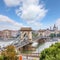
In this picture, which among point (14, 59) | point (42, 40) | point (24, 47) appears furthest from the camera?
point (42, 40)

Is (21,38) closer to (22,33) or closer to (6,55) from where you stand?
(22,33)

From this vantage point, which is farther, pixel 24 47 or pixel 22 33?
pixel 22 33

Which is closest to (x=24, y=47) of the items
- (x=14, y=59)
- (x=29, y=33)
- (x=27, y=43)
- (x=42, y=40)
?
(x=27, y=43)

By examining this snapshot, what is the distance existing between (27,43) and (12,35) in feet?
108

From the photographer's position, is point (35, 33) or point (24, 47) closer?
point (24, 47)

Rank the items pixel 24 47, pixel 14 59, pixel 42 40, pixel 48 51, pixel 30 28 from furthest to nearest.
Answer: pixel 42 40 < pixel 30 28 < pixel 24 47 < pixel 14 59 < pixel 48 51

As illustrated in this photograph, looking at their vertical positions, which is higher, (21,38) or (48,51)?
(21,38)

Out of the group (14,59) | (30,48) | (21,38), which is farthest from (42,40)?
(14,59)

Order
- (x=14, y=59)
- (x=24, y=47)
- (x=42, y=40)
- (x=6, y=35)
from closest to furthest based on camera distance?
(x=14, y=59)
(x=24, y=47)
(x=42, y=40)
(x=6, y=35)

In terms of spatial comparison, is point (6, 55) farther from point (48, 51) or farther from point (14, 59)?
point (48, 51)

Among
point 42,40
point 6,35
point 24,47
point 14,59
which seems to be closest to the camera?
point 14,59

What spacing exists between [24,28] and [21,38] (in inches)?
104

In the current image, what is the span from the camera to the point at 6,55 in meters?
14.8

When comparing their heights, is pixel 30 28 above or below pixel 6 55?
above
